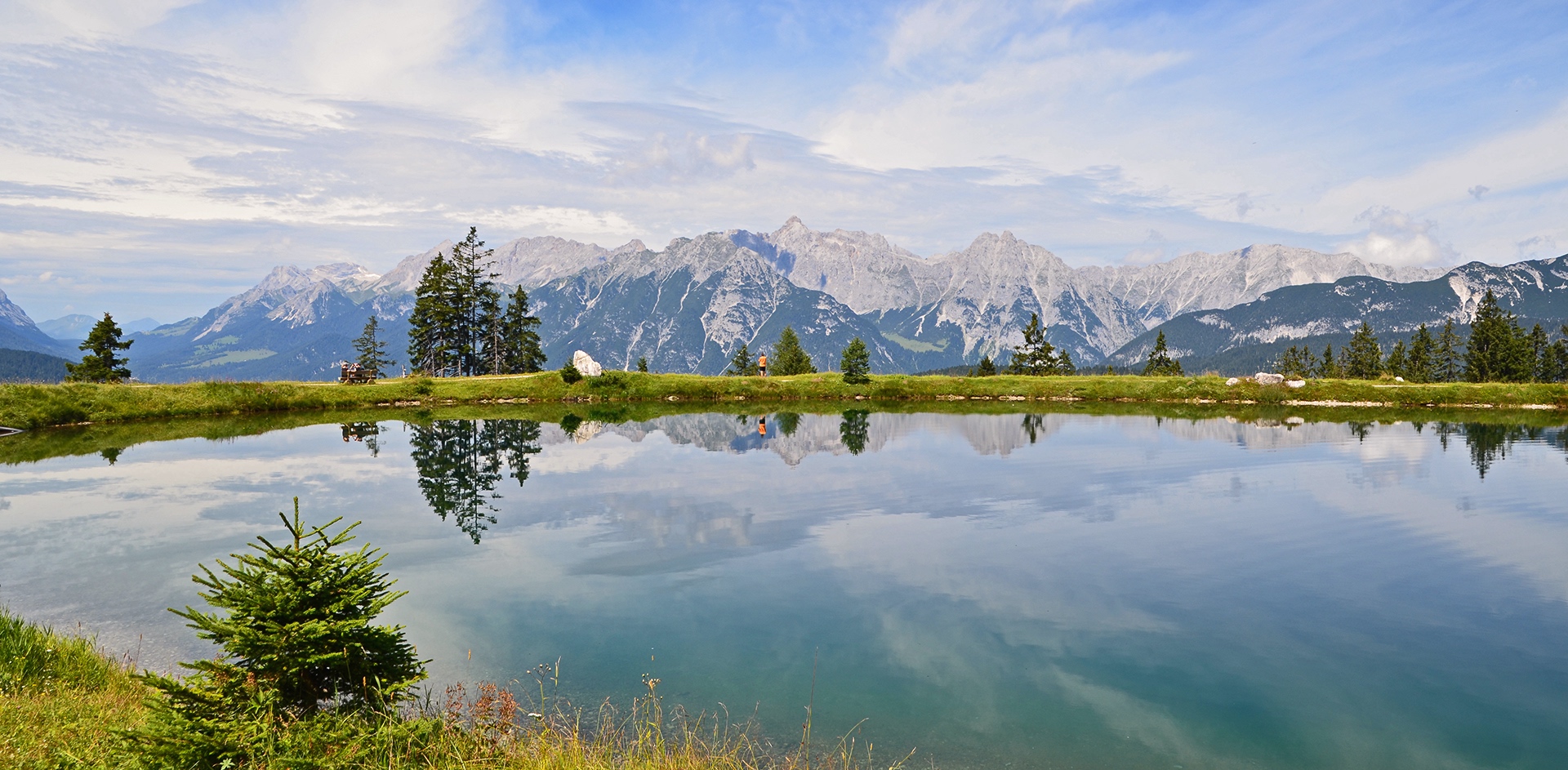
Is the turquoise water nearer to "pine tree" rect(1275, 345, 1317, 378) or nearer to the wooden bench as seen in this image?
the wooden bench

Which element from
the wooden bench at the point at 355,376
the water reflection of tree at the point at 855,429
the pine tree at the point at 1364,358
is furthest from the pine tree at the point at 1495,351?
the wooden bench at the point at 355,376

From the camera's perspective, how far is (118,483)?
3366 centimetres

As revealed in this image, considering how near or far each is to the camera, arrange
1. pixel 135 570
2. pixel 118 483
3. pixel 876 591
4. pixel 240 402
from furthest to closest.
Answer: pixel 240 402
pixel 118 483
pixel 135 570
pixel 876 591

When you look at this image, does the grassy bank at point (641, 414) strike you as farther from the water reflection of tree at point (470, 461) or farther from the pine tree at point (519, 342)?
the pine tree at point (519, 342)

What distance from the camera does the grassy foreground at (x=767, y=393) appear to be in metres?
64.4

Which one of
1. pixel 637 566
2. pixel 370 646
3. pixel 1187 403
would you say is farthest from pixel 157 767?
pixel 1187 403

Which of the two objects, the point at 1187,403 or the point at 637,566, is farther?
the point at 1187,403

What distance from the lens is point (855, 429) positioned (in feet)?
182

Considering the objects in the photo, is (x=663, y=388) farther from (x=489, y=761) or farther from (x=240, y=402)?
(x=489, y=761)

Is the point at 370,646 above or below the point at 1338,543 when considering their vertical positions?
above

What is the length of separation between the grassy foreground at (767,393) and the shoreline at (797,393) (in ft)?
0.29

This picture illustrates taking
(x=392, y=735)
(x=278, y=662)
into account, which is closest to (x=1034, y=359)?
(x=392, y=735)

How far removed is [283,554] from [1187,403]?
276 ft

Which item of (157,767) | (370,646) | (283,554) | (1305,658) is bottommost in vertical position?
(1305,658)
